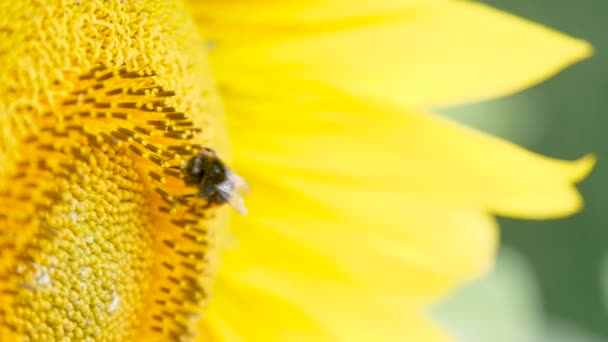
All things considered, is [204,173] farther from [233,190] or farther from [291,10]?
[291,10]

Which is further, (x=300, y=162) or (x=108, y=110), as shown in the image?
(x=300, y=162)

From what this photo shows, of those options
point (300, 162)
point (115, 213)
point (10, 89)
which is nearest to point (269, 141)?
point (300, 162)

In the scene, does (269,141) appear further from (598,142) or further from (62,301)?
(598,142)

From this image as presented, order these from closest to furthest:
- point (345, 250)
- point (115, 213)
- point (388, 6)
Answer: point (115, 213), point (388, 6), point (345, 250)

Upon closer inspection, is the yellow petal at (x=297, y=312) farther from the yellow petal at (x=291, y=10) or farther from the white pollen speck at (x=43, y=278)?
the white pollen speck at (x=43, y=278)

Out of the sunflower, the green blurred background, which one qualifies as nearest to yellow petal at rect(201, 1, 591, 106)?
the sunflower

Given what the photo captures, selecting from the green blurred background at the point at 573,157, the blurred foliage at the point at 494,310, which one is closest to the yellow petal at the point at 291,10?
the blurred foliage at the point at 494,310

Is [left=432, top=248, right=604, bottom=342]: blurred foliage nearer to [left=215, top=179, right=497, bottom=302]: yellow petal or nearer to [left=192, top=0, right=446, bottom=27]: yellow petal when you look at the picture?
[left=215, top=179, right=497, bottom=302]: yellow petal
